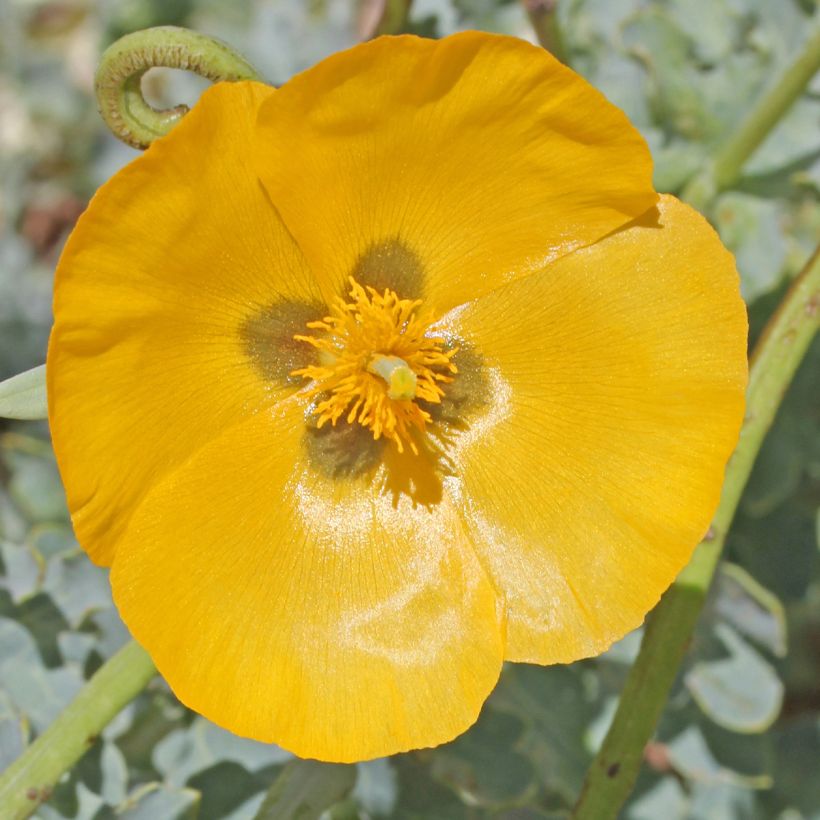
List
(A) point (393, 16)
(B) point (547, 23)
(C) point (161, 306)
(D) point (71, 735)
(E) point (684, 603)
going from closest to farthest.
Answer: (C) point (161, 306), (D) point (71, 735), (E) point (684, 603), (B) point (547, 23), (A) point (393, 16)

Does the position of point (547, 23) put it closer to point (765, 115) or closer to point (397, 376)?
point (765, 115)

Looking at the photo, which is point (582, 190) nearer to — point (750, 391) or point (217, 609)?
point (750, 391)

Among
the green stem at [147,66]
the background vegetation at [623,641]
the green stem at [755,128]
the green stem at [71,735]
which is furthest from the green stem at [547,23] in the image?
the green stem at [71,735]

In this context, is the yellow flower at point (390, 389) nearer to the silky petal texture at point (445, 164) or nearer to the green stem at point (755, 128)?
the silky petal texture at point (445, 164)

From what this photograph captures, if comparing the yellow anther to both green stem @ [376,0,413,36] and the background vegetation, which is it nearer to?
the background vegetation

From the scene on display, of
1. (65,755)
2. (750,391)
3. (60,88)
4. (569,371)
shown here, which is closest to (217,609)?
(65,755)

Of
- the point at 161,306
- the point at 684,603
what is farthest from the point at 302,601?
the point at 684,603
